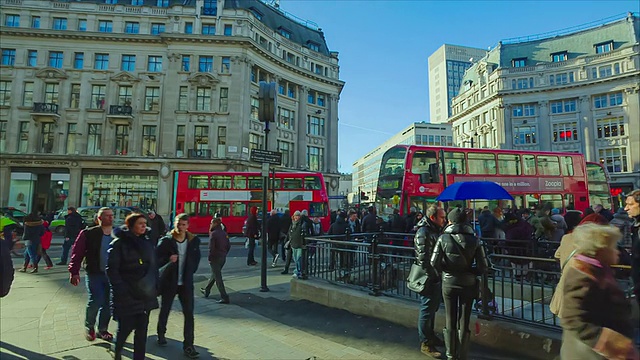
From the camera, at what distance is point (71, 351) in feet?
13.9

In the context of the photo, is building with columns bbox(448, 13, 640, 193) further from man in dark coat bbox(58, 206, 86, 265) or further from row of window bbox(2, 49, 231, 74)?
man in dark coat bbox(58, 206, 86, 265)

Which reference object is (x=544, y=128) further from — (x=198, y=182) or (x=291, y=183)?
(x=198, y=182)

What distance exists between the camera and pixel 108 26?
3312cm

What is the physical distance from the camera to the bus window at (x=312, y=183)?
21.2 meters

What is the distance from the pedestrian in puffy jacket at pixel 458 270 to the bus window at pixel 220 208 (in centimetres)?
1835

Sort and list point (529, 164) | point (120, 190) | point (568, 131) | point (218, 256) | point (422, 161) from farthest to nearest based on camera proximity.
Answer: point (568, 131)
point (120, 190)
point (529, 164)
point (422, 161)
point (218, 256)

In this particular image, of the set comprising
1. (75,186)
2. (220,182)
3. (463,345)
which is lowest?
(463,345)

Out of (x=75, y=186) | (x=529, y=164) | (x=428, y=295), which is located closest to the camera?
(x=428, y=295)

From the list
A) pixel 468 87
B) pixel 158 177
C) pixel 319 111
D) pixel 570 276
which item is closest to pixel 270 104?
pixel 570 276

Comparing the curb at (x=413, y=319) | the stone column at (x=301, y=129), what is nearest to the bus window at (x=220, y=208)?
the curb at (x=413, y=319)

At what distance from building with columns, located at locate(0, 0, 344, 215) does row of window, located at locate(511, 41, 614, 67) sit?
41.1 m

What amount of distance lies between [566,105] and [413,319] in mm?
55409

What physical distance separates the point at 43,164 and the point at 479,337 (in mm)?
38203

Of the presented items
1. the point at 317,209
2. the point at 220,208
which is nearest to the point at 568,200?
the point at 317,209
